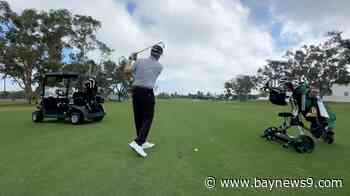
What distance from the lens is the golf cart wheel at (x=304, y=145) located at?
3.95 metres

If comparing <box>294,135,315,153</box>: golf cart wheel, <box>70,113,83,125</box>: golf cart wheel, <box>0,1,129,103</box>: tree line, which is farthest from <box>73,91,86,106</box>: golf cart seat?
<box>0,1,129,103</box>: tree line

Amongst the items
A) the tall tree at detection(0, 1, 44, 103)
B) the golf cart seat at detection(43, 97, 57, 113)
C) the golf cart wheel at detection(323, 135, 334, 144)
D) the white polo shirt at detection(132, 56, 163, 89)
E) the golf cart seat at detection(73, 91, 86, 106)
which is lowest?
the golf cart wheel at detection(323, 135, 334, 144)

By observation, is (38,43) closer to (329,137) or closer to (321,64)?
(329,137)

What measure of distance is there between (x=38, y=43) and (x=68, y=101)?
22.7m

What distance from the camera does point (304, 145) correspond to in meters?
3.97

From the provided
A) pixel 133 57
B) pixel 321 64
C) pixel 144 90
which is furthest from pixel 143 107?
pixel 321 64

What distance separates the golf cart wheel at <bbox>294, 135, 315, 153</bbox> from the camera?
3954 millimetres

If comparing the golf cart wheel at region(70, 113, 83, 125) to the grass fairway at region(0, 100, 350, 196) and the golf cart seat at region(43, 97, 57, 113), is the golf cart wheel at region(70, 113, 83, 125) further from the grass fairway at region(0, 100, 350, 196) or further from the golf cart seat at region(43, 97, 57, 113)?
the grass fairway at region(0, 100, 350, 196)

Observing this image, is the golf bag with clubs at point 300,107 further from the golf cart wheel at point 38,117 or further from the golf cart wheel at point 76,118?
the golf cart wheel at point 38,117

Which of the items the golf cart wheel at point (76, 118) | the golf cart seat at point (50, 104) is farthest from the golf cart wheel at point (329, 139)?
the golf cart seat at point (50, 104)

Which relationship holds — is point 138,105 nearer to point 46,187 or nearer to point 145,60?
point 145,60

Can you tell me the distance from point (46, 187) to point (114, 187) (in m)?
0.72

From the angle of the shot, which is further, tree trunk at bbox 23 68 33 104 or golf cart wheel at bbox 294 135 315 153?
tree trunk at bbox 23 68 33 104

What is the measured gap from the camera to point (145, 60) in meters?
3.70
